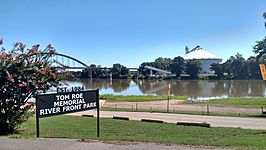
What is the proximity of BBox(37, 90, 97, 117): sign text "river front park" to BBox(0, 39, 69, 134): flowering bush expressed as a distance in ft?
6.90

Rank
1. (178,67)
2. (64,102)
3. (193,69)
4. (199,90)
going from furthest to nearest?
(178,67) → (193,69) → (199,90) → (64,102)

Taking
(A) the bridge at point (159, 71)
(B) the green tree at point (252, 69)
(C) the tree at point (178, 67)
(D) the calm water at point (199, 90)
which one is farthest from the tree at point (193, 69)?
(D) the calm water at point (199, 90)

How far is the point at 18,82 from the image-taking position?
465 inches

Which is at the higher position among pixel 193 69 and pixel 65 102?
pixel 193 69

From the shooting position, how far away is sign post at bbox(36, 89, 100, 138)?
385 inches

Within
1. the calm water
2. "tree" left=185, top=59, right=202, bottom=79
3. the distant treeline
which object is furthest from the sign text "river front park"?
"tree" left=185, top=59, right=202, bottom=79

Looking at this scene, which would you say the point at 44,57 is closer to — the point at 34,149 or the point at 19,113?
the point at 19,113

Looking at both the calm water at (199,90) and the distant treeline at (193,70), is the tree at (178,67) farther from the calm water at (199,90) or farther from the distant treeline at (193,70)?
the calm water at (199,90)

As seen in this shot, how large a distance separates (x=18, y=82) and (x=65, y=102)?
255 cm

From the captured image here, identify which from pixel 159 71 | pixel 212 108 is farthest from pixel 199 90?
pixel 159 71

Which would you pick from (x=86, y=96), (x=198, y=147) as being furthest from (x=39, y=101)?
(x=198, y=147)

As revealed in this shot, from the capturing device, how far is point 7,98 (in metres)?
11.9

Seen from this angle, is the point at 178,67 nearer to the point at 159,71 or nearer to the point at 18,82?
the point at 159,71

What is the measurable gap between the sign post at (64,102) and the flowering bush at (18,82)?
2.10 meters
